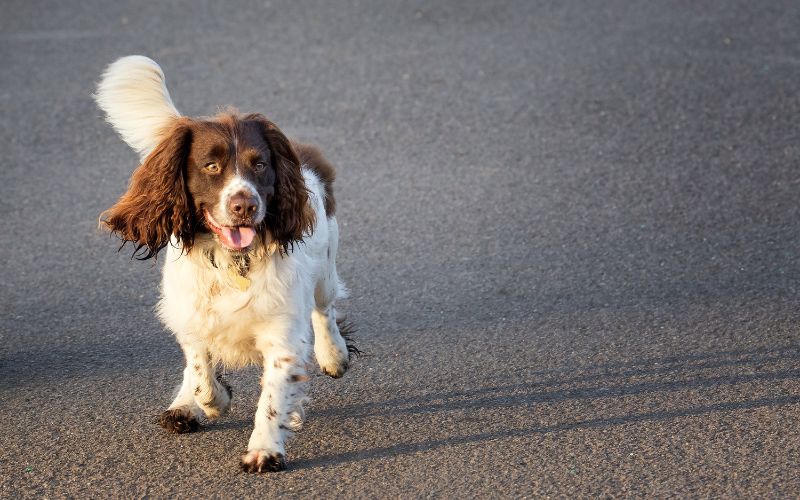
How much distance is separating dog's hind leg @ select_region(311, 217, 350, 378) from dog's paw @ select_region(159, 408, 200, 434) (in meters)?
0.73

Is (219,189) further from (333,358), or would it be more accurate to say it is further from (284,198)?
(333,358)

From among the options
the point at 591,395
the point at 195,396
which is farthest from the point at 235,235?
the point at 591,395

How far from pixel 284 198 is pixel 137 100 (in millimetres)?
717

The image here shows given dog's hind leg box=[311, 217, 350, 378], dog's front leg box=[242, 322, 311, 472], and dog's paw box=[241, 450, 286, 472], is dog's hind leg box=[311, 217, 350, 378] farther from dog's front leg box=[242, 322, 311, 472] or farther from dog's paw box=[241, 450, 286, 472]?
dog's paw box=[241, 450, 286, 472]

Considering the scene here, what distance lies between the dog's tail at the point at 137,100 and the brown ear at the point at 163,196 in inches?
7.3

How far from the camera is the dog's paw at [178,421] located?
462cm

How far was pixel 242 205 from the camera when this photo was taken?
13.5ft

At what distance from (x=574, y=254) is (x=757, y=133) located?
101 inches

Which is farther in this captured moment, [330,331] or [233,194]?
[330,331]

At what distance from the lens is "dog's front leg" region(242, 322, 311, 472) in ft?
14.1

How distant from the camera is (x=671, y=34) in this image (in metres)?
10.5

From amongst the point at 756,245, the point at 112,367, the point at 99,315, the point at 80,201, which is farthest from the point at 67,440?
the point at 756,245

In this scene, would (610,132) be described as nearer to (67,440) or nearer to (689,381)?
(689,381)

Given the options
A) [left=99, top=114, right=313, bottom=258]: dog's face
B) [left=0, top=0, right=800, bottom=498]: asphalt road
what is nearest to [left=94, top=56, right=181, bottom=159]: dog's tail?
[left=99, top=114, right=313, bottom=258]: dog's face
